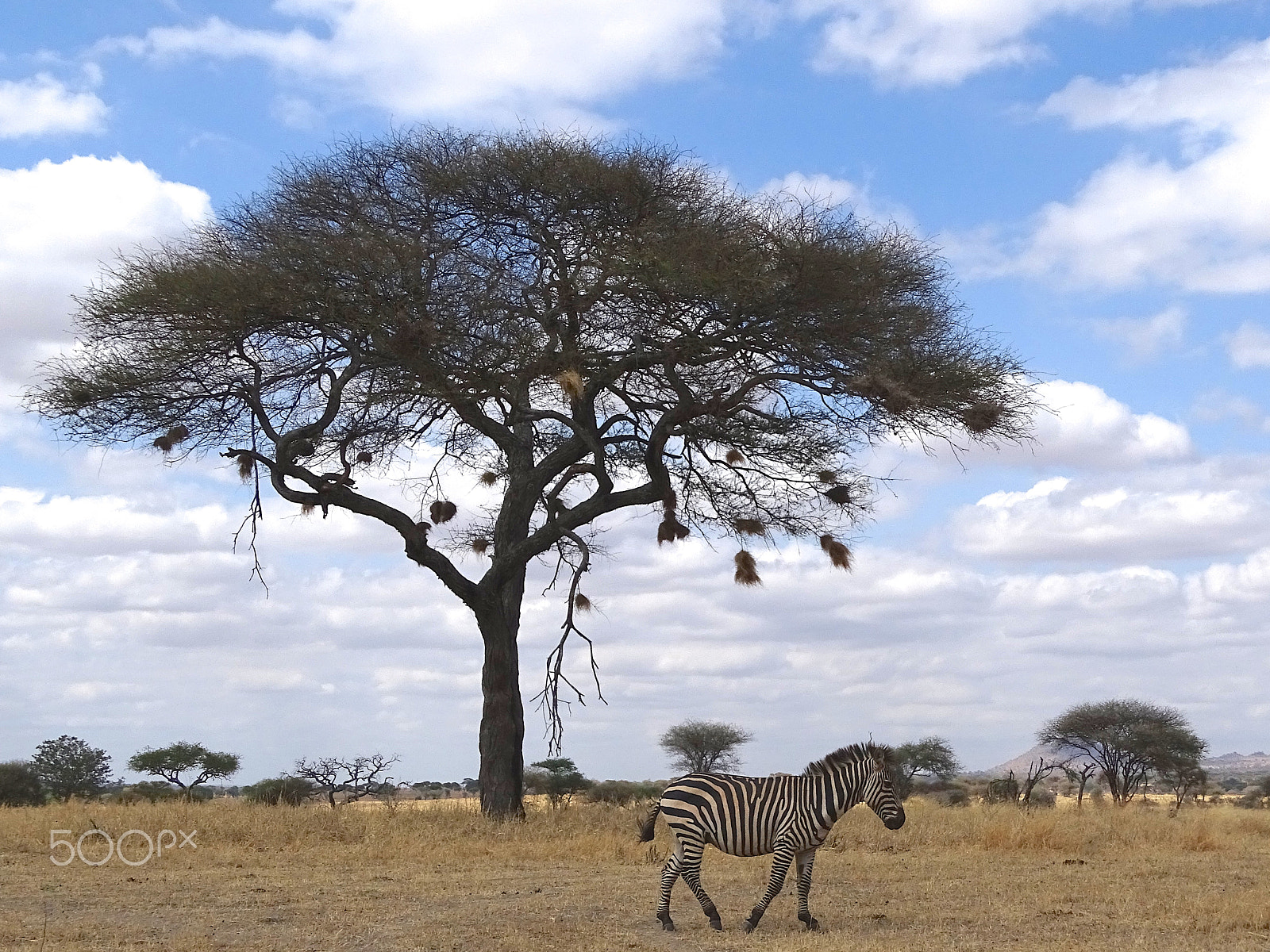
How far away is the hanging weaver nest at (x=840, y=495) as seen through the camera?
706 inches

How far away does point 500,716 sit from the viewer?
18.7 m

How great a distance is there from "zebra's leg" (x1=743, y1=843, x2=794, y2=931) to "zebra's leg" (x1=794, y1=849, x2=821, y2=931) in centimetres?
20

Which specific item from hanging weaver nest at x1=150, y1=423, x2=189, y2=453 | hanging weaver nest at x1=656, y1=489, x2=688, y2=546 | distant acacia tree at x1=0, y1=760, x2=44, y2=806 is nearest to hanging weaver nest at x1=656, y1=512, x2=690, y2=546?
hanging weaver nest at x1=656, y1=489, x2=688, y2=546

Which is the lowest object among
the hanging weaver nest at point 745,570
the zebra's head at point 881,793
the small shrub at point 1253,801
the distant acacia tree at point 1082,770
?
the small shrub at point 1253,801

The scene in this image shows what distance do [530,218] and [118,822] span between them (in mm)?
9295

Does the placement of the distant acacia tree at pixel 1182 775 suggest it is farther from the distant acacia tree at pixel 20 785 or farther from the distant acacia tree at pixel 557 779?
the distant acacia tree at pixel 20 785

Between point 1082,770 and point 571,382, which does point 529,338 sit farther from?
point 1082,770

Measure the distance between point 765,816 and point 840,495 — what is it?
8360 millimetres

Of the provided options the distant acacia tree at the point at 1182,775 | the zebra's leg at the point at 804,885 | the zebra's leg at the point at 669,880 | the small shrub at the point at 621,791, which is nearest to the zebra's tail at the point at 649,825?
the zebra's leg at the point at 669,880

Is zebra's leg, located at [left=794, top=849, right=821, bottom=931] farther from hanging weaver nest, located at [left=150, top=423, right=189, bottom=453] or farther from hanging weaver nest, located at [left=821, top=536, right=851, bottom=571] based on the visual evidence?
hanging weaver nest, located at [left=150, top=423, right=189, bottom=453]

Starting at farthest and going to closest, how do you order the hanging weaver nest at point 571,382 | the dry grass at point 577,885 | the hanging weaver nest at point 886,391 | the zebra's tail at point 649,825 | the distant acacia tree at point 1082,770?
the distant acacia tree at point 1082,770, the hanging weaver nest at point 571,382, the hanging weaver nest at point 886,391, the zebra's tail at point 649,825, the dry grass at point 577,885

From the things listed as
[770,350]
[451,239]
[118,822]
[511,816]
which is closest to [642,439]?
[770,350]

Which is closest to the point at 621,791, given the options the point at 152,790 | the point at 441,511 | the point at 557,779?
the point at 557,779

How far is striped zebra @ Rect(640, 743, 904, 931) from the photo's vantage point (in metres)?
10.0
